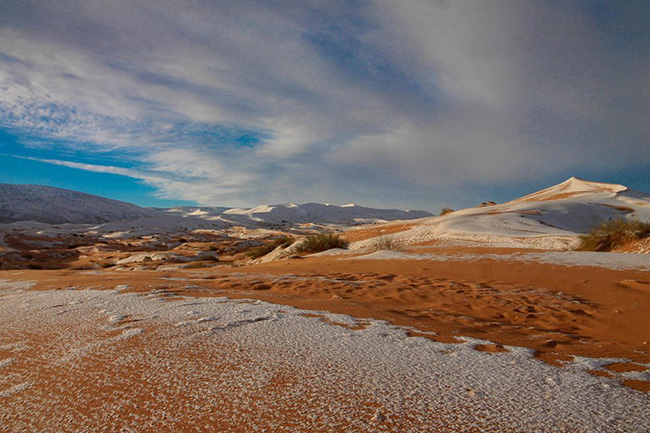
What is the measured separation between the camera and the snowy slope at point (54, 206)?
7893cm

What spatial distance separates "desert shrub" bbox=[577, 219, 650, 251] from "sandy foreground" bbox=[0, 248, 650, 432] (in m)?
7.58

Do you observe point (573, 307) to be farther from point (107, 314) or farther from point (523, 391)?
point (107, 314)

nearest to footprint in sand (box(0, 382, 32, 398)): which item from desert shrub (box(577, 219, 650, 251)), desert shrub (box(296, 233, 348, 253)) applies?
desert shrub (box(577, 219, 650, 251))

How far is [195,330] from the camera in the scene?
2.98 metres

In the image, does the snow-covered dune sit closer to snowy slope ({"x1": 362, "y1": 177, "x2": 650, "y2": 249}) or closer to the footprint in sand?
snowy slope ({"x1": 362, "y1": 177, "x2": 650, "y2": 249})

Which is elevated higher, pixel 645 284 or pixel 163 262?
pixel 645 284

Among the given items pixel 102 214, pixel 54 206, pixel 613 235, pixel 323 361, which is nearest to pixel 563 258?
pixel 613 235

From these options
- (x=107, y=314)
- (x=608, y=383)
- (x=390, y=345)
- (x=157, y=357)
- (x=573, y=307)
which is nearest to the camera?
(x=608, y=383)

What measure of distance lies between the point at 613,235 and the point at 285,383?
13135 millimetres

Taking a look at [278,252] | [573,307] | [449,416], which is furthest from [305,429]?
[278,252]

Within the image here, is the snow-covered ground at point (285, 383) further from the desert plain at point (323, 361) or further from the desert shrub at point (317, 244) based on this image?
the desert shrub at point (317, 244)

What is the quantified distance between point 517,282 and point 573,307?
6.37 ft

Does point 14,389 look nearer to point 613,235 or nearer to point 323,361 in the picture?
point 323,361

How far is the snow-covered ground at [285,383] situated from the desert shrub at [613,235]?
10936mm
